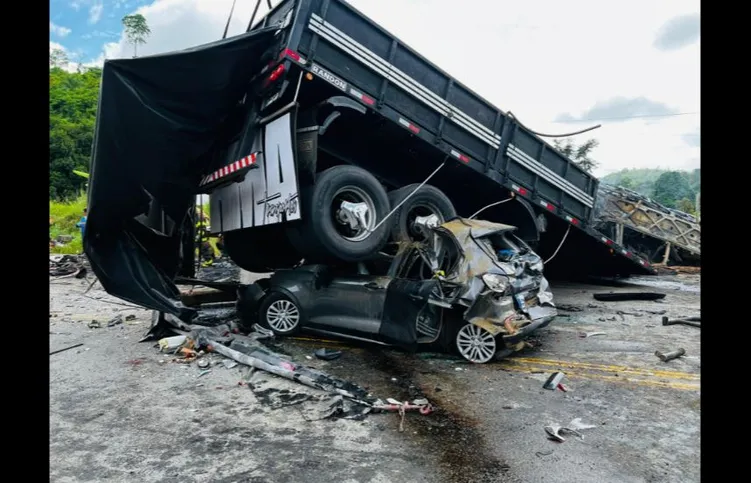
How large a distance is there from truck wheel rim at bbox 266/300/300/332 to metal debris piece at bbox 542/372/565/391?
10.4 feet

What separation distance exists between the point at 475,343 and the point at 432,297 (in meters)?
0.68

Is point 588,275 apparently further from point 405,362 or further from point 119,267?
point 119,267

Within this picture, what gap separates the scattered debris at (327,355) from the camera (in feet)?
17.9

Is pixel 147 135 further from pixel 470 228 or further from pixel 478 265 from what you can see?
pixel 478 265

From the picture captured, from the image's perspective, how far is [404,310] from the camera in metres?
5.54

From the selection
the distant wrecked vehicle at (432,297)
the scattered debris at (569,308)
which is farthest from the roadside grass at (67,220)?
the scattered debris at (569,308)

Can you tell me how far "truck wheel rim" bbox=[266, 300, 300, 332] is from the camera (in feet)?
20.6

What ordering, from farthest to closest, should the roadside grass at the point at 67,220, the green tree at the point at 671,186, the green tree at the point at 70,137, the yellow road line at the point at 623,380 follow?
the green tree at the point at 671,186
the green tree at the point at 70,137
the roadside grass at the point at 67,220
the yellow road line at the point at 623,380

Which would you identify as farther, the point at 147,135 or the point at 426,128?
the point at 426,128

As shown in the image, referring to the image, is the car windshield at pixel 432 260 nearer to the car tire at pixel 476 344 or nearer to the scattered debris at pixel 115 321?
the car tire at pixel 476 344

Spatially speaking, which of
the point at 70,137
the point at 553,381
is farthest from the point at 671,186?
the point at 70,137

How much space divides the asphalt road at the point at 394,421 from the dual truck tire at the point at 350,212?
4.19 feet
